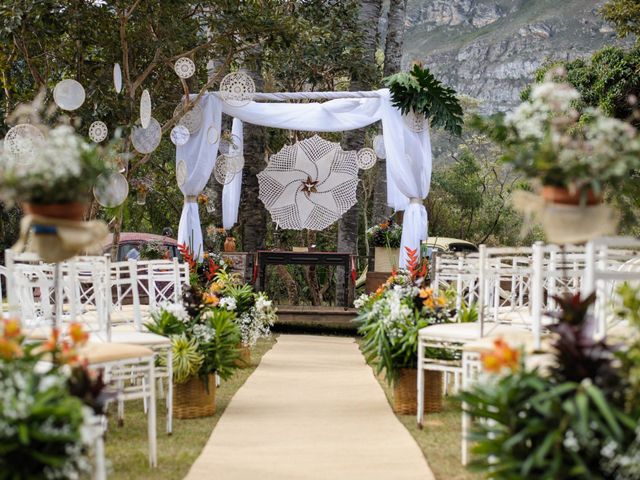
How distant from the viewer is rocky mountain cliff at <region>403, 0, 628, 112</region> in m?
49.1

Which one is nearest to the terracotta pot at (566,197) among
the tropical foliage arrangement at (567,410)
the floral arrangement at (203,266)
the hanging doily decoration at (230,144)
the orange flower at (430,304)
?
the tropical foliage arrangement at (567,410)

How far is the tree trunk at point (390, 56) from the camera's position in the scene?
16609 mm

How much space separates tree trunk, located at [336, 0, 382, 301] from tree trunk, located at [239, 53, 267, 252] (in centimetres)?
130

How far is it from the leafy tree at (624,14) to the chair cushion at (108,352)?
504 inches

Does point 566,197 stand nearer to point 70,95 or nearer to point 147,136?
point 70,95

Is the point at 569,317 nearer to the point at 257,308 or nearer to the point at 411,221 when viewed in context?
the point at 257,308

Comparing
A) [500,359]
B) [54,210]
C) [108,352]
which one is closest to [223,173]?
[108,352]

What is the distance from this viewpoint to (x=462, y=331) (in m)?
5.34

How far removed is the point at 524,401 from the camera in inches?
131

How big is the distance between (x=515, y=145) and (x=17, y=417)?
7.04 ft

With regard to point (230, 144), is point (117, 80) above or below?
above

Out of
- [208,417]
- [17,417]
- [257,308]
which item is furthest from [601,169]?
[257,308]

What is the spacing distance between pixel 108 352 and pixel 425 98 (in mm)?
8211

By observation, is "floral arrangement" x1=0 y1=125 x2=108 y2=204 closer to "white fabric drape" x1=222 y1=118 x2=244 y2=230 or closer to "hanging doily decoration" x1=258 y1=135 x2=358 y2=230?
"white fabric drape" x1=222 y1=118 x2=244 y2=230
